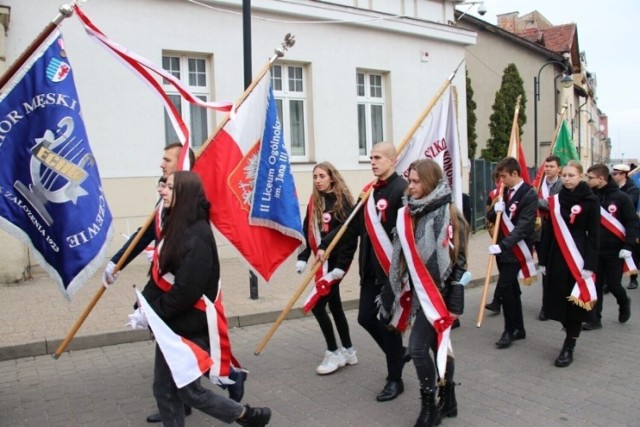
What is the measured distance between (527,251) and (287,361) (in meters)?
2.76

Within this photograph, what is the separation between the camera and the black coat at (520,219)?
19.4 ft

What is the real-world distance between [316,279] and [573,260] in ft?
7.92

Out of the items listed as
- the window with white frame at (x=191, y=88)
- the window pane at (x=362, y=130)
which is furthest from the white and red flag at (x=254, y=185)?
the window pane at (x=362, y=130)

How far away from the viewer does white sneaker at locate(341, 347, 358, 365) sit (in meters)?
5.41

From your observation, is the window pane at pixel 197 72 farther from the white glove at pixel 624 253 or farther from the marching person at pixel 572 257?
the white glove at pixel 624 253

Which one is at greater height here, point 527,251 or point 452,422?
point 527,251

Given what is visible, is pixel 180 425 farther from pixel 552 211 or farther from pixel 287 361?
pixel 552 211

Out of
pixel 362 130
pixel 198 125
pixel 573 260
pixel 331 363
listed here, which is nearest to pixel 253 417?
pixel 331 363

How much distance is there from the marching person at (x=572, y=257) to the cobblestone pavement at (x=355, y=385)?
42 centimetres

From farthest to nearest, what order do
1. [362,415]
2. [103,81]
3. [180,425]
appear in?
[103,81] < [362,415] < [180,425]

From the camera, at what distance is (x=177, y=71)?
11.6 meters

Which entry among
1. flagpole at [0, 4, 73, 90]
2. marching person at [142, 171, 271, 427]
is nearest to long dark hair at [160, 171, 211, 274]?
marching person at [142, 171, 271, 427]

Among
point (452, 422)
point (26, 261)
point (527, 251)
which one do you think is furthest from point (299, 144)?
point (452, 422)

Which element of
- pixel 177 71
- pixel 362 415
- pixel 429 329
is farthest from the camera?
pixel 177 71
